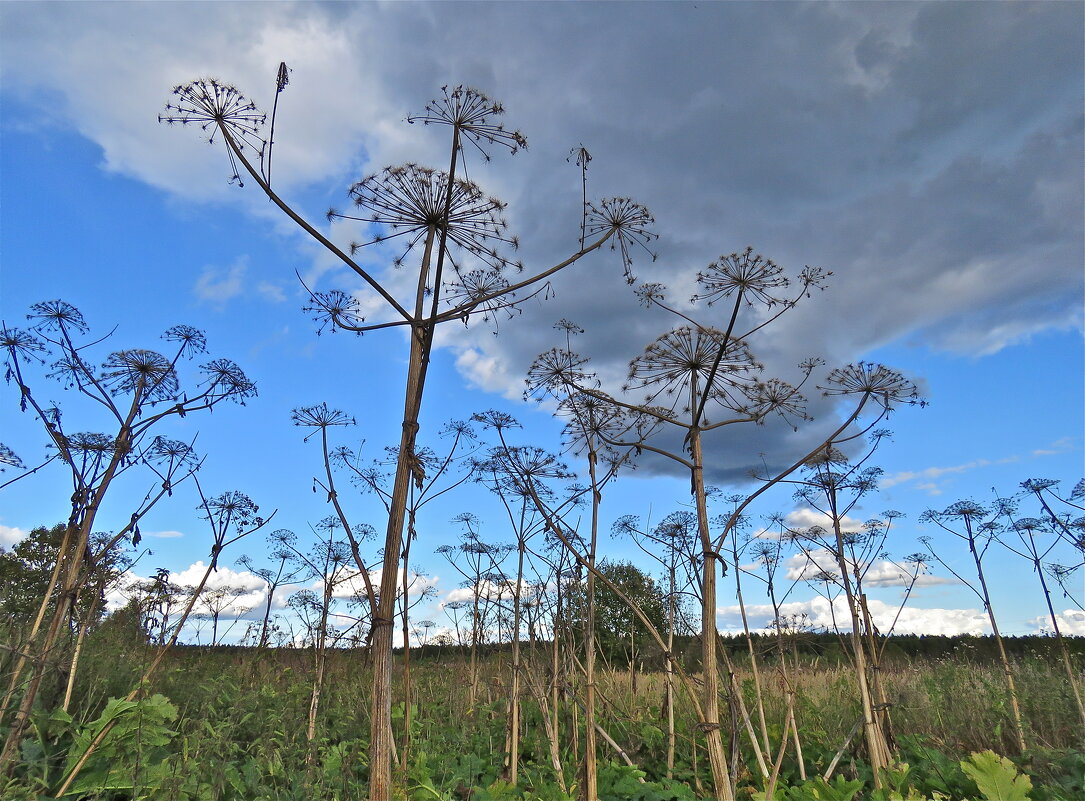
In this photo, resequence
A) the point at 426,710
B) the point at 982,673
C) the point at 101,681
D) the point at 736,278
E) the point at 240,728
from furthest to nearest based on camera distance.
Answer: the point at 982,673
the point at 426,710
the point at 240,728
the point at 101,681
the point at 736,278

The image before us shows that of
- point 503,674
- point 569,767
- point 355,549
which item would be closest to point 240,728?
point 569,767

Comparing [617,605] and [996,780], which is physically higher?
[617,605]

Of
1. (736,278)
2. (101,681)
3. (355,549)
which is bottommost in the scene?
(101,681)

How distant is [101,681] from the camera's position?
20.1 ft

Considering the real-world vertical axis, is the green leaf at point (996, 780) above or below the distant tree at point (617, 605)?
below

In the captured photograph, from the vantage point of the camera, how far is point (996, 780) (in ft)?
12.7

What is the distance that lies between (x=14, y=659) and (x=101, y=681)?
91 cm

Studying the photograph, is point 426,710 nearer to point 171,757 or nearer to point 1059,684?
point 171,757

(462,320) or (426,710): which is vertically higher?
(462,320)

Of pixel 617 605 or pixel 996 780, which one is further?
pixel 617 605

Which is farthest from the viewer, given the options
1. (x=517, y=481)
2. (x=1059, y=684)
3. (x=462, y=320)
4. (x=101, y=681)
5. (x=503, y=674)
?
(x=503, y=674)

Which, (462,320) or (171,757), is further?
(171,757)

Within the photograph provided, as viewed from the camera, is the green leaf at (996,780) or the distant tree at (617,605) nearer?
the green leaf at (996,780)

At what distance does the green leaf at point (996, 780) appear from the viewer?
152 inches
